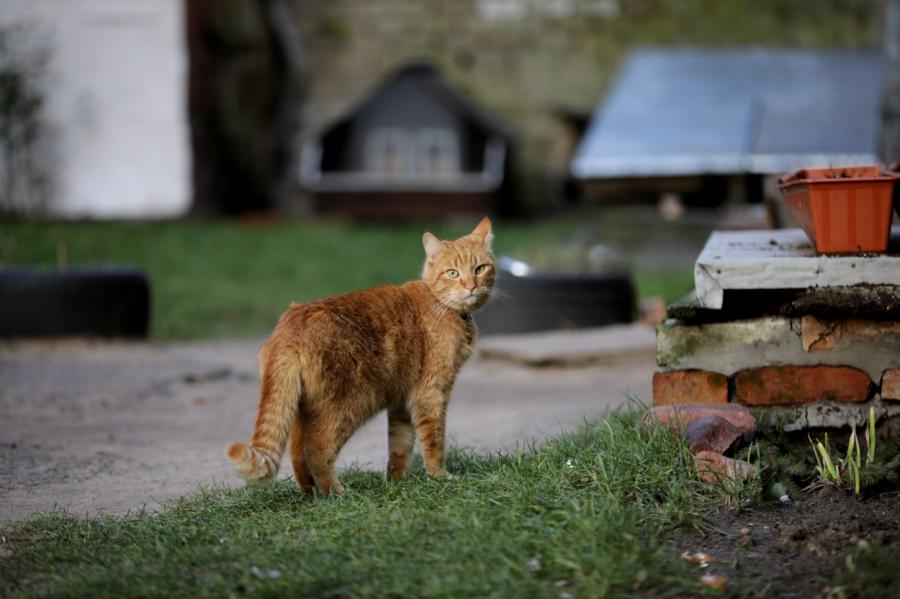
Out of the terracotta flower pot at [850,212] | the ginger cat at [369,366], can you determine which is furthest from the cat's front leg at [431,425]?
the terracotta flower pot at [850,212]

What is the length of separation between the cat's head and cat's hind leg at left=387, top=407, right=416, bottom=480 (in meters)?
0.46

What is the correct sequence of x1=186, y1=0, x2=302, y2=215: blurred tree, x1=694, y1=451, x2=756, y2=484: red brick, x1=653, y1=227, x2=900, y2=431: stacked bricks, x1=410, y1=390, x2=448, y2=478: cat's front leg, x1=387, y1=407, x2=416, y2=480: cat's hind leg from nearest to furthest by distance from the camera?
x1=694, y1=451, x2=756, y2=484: red brick → x1=653, y1=227, x2=900, y2=431: stacked bricks → x1=410, y1=390, x2=448, y2=478: cat's front leg → x1=387, y1=407, x2=416, y2=480: cat's hind leg → x1=186, y1=0, x2=302, y2=215: blurred tree

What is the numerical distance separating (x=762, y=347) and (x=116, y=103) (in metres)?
14.9

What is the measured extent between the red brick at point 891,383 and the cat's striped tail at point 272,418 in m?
2.05

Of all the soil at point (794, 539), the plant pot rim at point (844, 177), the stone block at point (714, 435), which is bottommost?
the soil at point (794, 539)

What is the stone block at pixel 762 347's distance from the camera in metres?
4.07

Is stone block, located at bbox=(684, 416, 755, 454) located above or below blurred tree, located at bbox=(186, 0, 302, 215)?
below

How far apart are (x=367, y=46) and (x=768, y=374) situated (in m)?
18.1

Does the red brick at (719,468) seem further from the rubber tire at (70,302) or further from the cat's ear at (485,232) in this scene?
the rubber tire at (70,302)

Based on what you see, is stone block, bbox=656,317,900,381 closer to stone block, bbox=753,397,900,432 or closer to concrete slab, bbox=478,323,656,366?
stone block, bbox=753,397,900,432

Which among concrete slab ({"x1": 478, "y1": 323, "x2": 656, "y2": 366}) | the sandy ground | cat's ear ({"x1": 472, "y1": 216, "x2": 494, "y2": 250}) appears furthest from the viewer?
concrete slab ({"x1": 478, "y1": 323, "x2": 656, "y2": 366})

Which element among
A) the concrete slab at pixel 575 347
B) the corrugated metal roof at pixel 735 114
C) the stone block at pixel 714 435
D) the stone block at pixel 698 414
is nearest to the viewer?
the stone block at pixel 714 435

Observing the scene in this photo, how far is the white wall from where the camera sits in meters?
17.1

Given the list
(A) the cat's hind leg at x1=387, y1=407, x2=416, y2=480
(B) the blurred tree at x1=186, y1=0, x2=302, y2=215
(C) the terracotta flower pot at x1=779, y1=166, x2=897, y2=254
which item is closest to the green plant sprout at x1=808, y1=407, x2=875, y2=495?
(C) the terracotta flower pot at x1=779, y1=166, x2=897, y2=254
